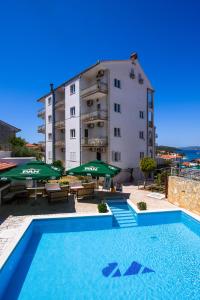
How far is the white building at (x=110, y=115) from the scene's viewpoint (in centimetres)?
2757

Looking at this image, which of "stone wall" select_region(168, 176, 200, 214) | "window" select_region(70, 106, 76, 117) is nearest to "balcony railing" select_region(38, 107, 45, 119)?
"window" select_region(70, 106, 76, 117)

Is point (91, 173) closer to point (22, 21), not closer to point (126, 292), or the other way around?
point (126, 292)

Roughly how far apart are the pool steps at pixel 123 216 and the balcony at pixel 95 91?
17203mm

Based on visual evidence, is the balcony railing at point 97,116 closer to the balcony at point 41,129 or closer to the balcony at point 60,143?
the balcony at point 60,143

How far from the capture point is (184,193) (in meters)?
14.8

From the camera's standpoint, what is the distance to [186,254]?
9375 millimetres

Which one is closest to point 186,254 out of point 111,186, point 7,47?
point 111,186

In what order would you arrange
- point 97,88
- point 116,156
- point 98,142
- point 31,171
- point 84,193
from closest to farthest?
point 31,171, point 84,193, point 97,88, point 98,142, point 116,156

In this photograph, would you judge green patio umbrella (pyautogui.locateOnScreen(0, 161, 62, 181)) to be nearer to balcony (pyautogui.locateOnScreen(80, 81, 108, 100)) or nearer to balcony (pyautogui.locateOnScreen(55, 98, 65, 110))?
balcony (pyautogui.locateOnScreen(80, 81, 108, 100))

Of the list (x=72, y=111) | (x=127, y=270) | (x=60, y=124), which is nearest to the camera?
(x=127, y=270)

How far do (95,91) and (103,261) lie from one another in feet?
73.9

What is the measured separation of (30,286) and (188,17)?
20307 millimetres

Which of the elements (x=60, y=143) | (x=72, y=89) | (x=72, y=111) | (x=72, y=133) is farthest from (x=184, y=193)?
(x=60, y=143)

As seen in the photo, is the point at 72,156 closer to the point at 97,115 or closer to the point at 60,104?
the point at 97,115
